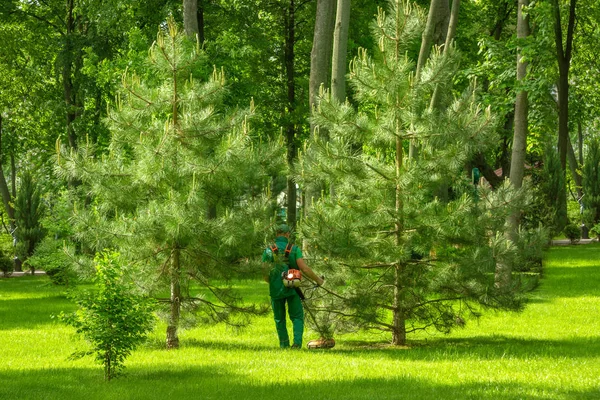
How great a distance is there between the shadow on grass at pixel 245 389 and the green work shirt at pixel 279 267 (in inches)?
94.3

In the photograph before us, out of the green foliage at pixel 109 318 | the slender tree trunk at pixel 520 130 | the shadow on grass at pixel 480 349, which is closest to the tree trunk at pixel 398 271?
the shadow on grass at pixel 480 349

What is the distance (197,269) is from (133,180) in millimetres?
1646

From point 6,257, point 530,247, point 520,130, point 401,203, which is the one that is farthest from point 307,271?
point 6,257

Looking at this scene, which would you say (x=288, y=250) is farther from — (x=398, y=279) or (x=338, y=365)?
(x=338, y=365)

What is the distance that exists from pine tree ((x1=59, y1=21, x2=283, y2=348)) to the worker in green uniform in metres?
0.32

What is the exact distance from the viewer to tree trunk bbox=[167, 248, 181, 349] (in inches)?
583

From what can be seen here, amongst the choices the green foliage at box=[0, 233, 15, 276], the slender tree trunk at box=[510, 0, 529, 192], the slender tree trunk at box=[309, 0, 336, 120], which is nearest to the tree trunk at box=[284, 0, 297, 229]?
the green foliage at box=[0, 233, 15, 276]

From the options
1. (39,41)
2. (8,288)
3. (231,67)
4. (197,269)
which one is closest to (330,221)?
(197,269)

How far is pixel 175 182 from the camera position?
14555 mm

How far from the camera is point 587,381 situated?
10773 millimetres

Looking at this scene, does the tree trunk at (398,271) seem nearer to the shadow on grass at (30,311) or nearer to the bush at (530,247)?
the bush at (530,247)

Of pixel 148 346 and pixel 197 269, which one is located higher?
pixel 197 269

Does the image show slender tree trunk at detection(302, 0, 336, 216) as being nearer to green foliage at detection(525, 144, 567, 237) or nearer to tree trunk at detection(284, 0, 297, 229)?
green foliage at detection(525, 144, 567, 237)

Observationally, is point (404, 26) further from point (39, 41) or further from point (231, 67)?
point (39, 41)
